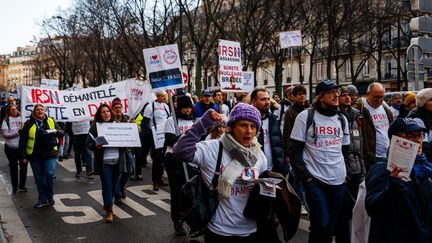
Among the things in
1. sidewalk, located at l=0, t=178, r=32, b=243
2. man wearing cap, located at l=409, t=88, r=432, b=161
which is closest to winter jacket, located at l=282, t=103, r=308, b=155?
man wearing cap, located at l=409, t=88, r=432, b=161

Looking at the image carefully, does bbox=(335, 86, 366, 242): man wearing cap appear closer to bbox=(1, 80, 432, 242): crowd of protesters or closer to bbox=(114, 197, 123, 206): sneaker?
bbox=(1, 80, 432, 242): crowd of protesters

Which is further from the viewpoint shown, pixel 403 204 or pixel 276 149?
pixel 276 149

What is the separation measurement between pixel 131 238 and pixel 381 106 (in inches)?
147

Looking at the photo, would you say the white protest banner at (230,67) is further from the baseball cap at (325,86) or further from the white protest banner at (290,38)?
the white protest banner at (290,38)

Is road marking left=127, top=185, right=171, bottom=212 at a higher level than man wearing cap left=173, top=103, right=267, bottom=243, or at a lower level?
lower

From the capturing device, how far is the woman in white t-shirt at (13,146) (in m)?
10.3

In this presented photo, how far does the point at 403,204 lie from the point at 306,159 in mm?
2170

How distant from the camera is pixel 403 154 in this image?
117 inches

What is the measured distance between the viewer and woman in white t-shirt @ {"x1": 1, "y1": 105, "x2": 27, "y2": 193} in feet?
33.8

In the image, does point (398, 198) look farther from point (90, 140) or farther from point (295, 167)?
point (90, 140)

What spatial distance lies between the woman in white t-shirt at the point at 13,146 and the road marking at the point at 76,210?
101cm

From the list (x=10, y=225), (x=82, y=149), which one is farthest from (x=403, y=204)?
(x=82, y=149)

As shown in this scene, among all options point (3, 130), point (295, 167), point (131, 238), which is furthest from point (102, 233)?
point (3, 130)

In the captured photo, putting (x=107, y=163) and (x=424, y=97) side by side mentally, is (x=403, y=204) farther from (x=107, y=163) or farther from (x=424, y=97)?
(x=107, y=163)
